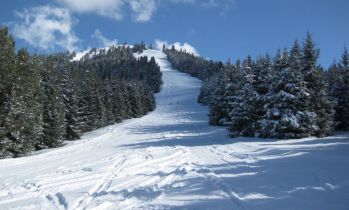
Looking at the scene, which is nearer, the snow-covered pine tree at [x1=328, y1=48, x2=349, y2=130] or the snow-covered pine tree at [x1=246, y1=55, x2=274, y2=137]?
the snow-covered pine tree at [x1=246, y1=55, x2=274, y2=137]

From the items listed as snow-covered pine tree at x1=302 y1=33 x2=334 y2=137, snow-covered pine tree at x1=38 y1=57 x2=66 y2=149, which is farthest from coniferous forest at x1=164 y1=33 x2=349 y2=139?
snow-covered pine tree at x1=38 y1=57 x2=66 y2=149

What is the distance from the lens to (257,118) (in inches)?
1145

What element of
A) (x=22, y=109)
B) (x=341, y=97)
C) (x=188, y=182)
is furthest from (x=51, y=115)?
(x=341, y=97)

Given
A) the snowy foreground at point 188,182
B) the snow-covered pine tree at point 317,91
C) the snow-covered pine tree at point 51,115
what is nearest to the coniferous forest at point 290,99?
the snow-covered pine tree at point 317,91

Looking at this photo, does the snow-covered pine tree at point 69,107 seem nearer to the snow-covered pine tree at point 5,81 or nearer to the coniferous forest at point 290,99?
the snow-covered pine tree at point 5,81

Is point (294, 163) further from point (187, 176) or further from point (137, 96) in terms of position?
point (137, 96)

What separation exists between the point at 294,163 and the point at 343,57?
28.2m

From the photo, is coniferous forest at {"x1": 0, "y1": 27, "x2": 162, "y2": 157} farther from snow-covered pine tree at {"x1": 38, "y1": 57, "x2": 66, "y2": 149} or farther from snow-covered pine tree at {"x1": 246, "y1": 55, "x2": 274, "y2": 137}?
snow-covered pine tree at {"x1": 246, "y1": 55, "x2": 274, "y2": 137}

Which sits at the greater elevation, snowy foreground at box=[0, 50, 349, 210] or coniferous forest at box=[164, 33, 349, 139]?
coniferous forest at box=[164, 33, 349, 139]

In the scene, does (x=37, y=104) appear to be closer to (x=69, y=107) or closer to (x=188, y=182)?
(x=69, y=107)

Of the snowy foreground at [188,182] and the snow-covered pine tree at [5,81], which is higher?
the snow-covered pine tree at [5,81]

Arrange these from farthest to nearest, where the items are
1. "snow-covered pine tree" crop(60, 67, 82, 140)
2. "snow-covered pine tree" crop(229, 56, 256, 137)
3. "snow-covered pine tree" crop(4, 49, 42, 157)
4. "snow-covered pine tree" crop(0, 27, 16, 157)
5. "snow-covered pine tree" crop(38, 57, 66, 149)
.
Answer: "snow-covered pine tree" crop(60, 67, 82, 140)
"snow-covered pine tree" crop(38, 57, 66, 149)
"snow-covered pine tree" crop(229, 56, 256, 137)
"snow-covered pine tree" crop(4, 49, 42, 157)
"snow-covered pine tree" crop(0, 27, 16, 157)

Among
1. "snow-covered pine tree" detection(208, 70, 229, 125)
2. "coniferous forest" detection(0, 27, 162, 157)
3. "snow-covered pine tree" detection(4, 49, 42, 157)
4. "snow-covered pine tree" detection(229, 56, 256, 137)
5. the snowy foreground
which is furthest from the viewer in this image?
"snow-covered pine tree" detection(208, 70, 229, 125)

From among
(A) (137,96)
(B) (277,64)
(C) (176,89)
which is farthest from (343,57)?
(C) (176,89)
